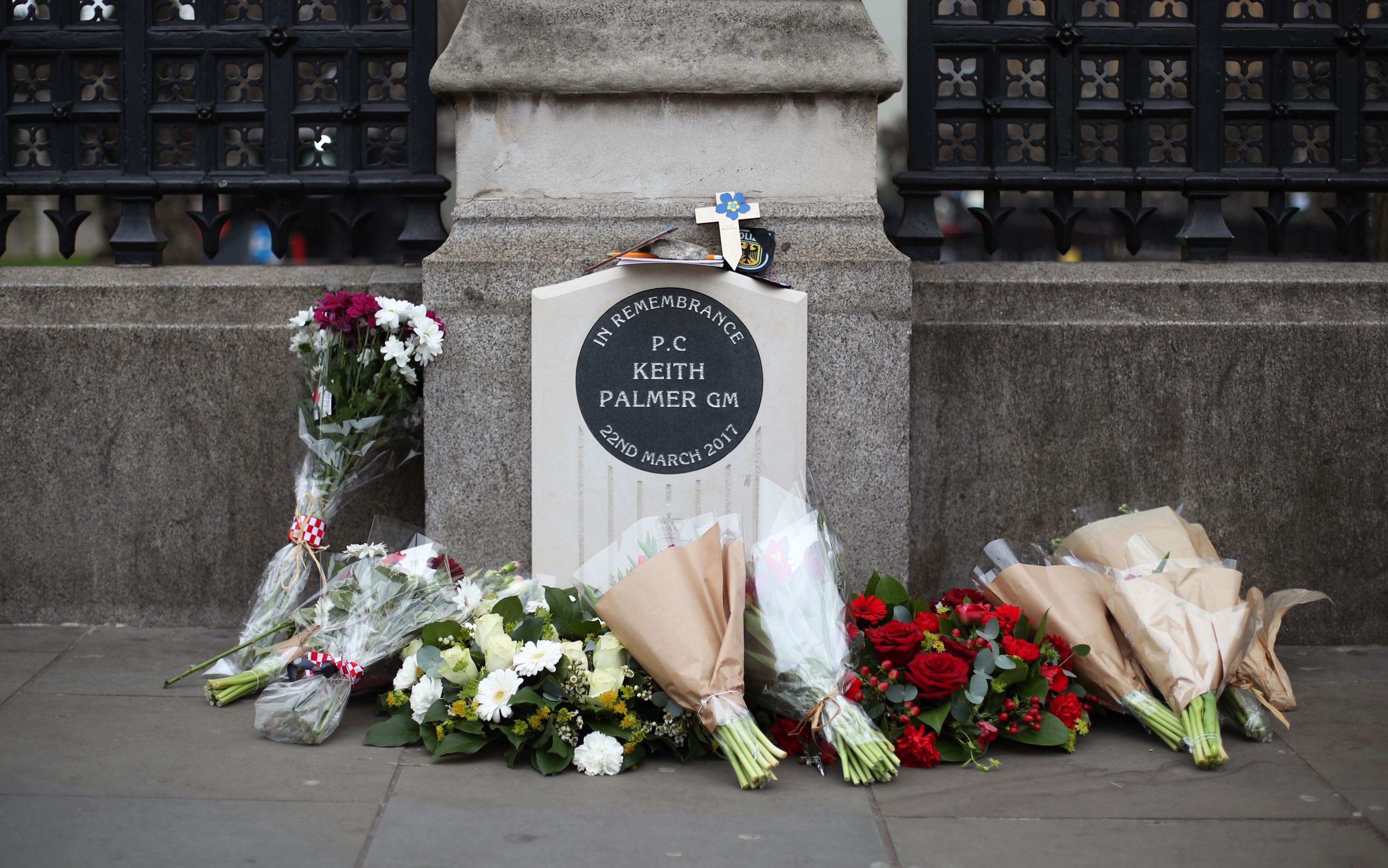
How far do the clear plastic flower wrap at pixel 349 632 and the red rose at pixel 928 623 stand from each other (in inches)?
64.2

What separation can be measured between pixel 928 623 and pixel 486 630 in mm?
1497

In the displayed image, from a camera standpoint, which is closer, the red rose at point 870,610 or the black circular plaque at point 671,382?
the red rose at point 870,610

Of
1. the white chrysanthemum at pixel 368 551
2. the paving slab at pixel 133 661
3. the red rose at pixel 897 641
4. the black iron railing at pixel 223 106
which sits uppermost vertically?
the black iron railing at pixel 223 106

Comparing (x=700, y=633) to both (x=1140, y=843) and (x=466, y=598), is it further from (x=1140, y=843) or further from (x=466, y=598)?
(x=1140, y=843)

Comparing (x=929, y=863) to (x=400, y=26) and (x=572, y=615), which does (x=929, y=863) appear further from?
(x=400, y=26)

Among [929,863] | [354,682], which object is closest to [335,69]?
[354,682]

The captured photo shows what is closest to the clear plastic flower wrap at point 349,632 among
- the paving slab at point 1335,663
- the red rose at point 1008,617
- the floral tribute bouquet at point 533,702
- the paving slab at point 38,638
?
the floral tribute bouquet at point 533,702

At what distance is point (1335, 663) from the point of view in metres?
5.49

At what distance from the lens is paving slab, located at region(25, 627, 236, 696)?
→ 4855mm

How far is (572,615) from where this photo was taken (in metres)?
4.52

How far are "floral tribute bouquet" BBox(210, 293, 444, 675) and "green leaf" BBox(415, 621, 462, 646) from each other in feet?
2.61

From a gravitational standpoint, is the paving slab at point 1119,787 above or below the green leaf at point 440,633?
below

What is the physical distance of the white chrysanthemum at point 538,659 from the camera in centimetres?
409

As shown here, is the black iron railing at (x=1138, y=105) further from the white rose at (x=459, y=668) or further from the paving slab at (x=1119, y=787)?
the white rose at (x=459, y=668)
